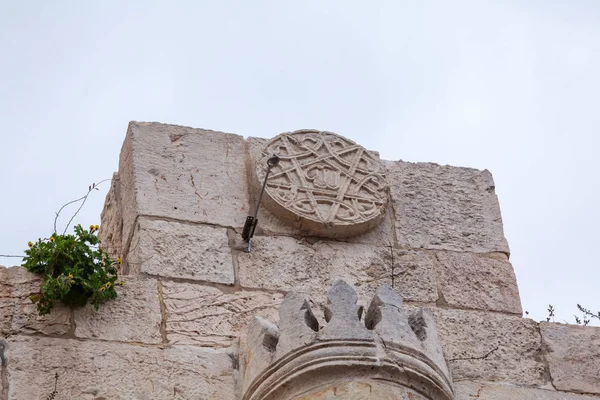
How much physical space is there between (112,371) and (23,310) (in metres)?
0.47

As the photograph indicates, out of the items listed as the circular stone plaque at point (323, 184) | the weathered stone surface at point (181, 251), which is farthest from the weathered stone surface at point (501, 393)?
the weathered stone surface at point (181, 251)

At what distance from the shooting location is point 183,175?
21.7ft

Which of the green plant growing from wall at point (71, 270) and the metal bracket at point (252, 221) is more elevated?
the metal bracket at point (252, 221)

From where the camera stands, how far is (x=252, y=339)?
5.70 metres

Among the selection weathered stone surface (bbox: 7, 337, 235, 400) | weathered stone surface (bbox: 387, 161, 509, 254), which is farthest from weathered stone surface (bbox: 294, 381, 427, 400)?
weathered stone surface (bbox: 387, 161, 509, 254)

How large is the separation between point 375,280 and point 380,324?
35.6 inches

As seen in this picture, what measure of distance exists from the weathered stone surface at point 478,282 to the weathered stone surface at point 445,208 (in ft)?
0.28

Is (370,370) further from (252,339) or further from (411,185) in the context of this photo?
(411,185)

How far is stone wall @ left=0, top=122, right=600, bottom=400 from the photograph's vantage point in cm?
566

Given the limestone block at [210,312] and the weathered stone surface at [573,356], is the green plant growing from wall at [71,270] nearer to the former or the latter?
the limestone block at [210,312]

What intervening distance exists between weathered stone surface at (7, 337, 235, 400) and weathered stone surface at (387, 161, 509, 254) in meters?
1.40

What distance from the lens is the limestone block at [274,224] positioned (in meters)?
6.52

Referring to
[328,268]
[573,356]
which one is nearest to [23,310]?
[328,268]

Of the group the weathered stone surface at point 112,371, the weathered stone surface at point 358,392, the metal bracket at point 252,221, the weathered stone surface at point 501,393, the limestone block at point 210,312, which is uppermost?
the metal bracket at point 252,221
